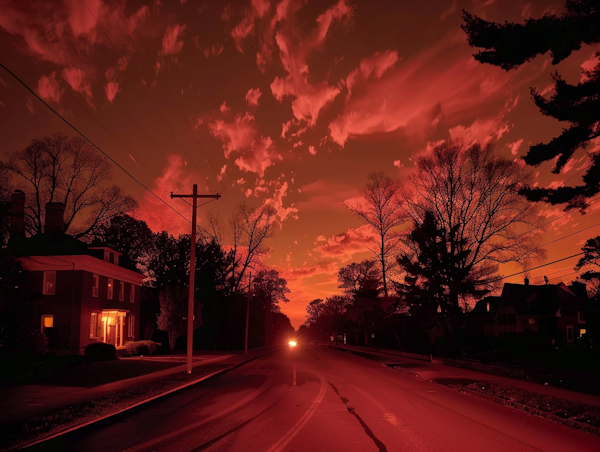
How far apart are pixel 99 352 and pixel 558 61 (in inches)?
1201

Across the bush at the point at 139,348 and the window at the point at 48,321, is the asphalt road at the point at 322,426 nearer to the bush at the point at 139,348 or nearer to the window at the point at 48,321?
the window at the point at 48,321

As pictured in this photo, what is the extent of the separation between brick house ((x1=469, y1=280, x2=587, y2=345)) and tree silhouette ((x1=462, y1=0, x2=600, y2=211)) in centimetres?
4005

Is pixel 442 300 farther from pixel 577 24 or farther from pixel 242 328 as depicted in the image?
pixel 242 328

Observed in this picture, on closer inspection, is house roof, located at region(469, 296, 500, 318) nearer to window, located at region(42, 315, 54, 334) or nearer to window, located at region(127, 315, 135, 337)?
window, located at region(127, 315, 135, 337)

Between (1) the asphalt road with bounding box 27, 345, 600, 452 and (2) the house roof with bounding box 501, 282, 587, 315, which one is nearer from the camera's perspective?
(1) the asphalt road with bounding box 27, 345, 600, 452

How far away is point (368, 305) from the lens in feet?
209

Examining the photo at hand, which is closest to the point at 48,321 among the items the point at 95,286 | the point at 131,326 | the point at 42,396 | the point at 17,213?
the point at 95,286

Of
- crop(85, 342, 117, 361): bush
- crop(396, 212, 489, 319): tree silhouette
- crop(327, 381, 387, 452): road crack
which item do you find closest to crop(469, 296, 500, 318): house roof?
crop(396, 212, 489, 319): tree silhouette

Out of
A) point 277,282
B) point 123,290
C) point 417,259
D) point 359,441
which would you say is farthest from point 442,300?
point 277,282

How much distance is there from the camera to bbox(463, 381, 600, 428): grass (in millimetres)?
11750

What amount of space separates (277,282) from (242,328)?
63.1ft

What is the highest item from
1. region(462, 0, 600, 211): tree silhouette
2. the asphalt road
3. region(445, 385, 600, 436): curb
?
region(462, 0, 600, 211): tree silhouette

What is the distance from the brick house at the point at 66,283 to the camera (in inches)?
1316

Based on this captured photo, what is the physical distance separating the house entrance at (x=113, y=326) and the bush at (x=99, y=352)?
5.71 metres
